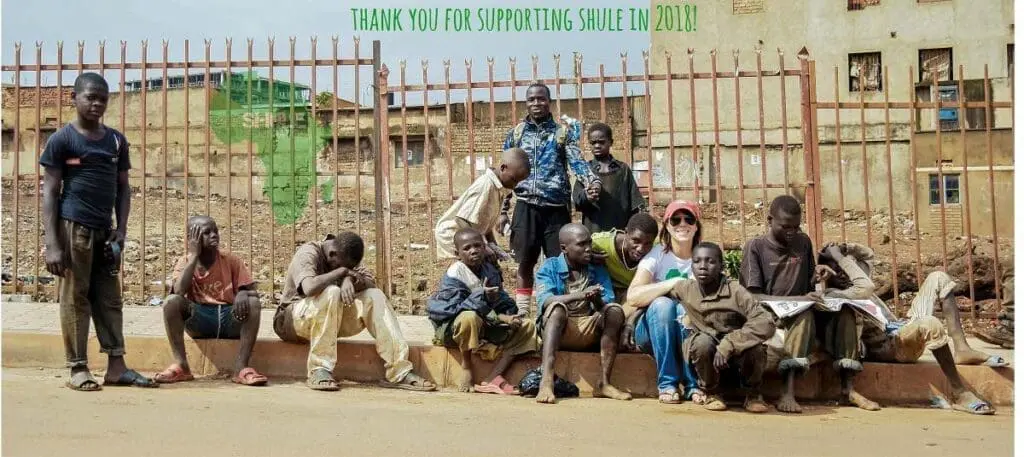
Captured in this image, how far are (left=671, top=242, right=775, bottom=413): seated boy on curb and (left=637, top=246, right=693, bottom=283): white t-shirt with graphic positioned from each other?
11.0 inches

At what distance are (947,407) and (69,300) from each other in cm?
511

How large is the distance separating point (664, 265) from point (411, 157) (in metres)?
24.3

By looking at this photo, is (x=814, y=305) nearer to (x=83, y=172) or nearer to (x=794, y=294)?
(x=794, y=294)

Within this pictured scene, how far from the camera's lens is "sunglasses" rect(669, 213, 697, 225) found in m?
6.63

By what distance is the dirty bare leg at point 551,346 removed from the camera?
6.24 metres

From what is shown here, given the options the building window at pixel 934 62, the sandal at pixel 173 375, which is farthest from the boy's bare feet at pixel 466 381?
the building window at pixel 934 62

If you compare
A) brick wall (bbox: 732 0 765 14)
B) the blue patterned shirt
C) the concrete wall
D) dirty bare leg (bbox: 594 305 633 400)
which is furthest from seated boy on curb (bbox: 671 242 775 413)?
brick wall (bbox: 732 0 765 14)

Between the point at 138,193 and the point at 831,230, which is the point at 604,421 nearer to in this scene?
the point at 831,230

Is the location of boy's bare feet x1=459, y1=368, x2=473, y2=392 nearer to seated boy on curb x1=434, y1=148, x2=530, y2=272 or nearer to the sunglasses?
→ seated boy on curb x1=434, y1=148, x2=530, y2=272

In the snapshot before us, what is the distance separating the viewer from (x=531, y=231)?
7707 mm

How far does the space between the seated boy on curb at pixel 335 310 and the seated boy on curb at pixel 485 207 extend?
23.8 inches

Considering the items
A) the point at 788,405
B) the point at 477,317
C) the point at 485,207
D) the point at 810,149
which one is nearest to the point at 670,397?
the point at 788,405

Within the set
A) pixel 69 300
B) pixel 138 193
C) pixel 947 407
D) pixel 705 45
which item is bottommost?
pixel 947 407

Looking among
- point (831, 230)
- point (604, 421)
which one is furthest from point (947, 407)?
point (831, 230)
